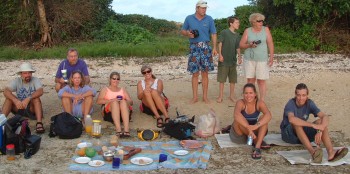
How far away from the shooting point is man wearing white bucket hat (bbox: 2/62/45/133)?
6980 millimetres

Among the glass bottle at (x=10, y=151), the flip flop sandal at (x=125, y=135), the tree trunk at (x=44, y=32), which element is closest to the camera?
the glass bottle at (x=10, y=151)

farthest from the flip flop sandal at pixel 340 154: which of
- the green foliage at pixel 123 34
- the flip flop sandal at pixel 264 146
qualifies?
the green foliage at pixel 123 34

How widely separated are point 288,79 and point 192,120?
422 cm

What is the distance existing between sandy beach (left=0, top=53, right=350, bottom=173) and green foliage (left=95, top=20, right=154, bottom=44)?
3.16 m

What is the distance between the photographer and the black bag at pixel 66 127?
21.0 feet

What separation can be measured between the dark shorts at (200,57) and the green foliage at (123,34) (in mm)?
8316

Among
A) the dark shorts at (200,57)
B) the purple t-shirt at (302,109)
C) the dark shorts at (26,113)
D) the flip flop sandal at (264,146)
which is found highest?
the dark shorts at (200,57)

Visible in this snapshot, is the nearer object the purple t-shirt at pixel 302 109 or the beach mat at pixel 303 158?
the beach mat at pixel 303 158

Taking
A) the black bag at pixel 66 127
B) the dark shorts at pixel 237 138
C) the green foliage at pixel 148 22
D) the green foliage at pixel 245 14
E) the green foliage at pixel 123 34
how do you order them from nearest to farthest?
1. the dark shorts at pixel 237 138
2. the black bag at pixel 66 127
3. the green foliage at pixel 123 34
4. the green foliage at pixel 245 14
5. the green foliage at pixel 148 22

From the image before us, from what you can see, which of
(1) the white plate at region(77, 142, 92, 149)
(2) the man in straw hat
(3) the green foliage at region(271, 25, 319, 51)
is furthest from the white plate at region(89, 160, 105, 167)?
(3) the green foliage at region(271, 25, 319, 51)

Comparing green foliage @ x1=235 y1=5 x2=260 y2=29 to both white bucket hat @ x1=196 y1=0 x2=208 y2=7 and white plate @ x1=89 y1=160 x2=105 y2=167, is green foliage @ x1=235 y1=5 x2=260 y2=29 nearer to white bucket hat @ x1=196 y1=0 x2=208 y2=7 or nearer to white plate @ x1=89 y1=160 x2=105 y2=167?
white bucket hat @ x1=196 y1=0 x2=208 y2=7

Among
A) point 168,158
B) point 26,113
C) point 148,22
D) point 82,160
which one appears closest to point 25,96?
point 26,113

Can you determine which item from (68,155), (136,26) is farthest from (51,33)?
(68,155)

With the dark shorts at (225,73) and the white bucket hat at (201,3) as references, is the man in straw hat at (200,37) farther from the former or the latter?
the dark shorts at (225,73)
